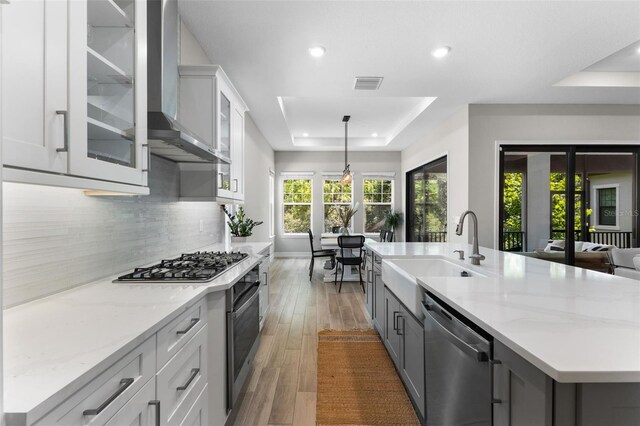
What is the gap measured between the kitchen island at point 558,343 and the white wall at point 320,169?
6.70 m

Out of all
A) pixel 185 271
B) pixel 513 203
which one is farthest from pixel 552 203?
pixel 185 271

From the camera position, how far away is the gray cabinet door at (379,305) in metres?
2.75

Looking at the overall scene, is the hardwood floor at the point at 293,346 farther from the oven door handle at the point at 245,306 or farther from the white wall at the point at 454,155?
the white wall at the point at 454,155

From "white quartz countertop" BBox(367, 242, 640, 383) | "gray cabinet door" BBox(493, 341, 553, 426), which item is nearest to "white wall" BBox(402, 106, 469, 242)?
"white quartz countertop" BBox(367, 242, 640, 383)

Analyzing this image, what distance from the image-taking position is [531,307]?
115 centimetres

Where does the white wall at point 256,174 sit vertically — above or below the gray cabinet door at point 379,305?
above

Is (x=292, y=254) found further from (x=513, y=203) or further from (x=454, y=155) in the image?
(x=513, y=203)

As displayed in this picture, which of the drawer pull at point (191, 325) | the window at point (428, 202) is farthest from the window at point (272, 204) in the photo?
the drawer pull at point (191, 325)

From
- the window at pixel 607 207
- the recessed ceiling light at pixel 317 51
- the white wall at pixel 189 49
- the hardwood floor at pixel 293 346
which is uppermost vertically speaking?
the recessed ceiling light at pixel 317 51

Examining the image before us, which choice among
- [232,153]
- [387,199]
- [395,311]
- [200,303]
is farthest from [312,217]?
[200,303]

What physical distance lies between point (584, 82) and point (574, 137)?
35.1 inches

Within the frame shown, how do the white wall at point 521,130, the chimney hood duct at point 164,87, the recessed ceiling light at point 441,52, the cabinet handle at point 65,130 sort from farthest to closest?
the white wall at point 521,130, the recessed ceiling light at point 441,52, the chimney hood duct at point 164,87, the cabinet handle at point 65,130

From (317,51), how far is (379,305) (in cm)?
244

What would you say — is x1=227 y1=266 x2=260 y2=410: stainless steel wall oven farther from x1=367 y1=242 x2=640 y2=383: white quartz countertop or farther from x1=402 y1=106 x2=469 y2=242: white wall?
x1=402 y1=106 x2=469 y2=242: white wall
